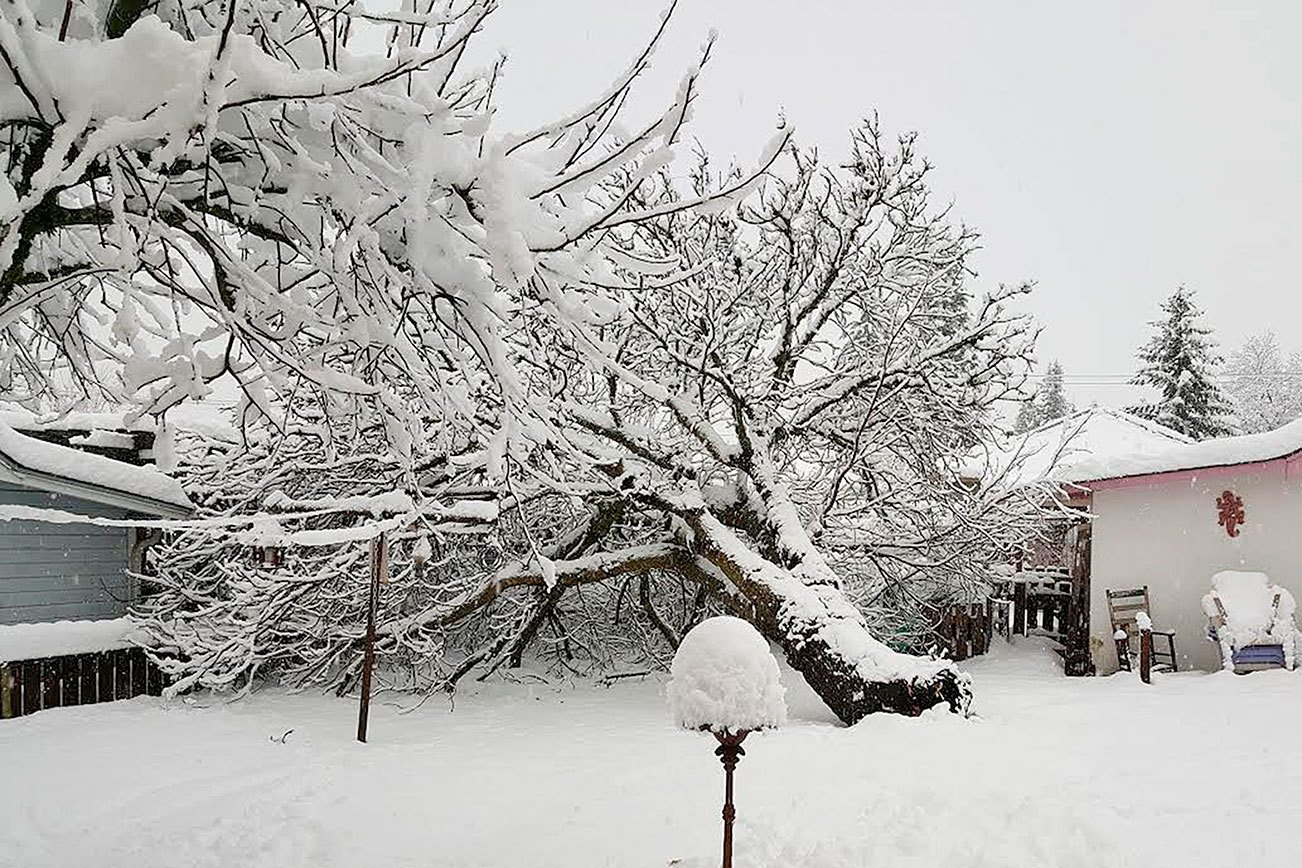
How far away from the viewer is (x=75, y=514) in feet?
34.1

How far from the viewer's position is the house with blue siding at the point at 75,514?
1034 centimetres

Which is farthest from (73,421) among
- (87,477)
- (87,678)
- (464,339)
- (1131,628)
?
(1131,628)

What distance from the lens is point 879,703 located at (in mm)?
7215

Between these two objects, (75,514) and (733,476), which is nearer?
(733,476)

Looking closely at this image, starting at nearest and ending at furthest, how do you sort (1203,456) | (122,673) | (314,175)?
(314,175) → (1203,456) → (122,673)

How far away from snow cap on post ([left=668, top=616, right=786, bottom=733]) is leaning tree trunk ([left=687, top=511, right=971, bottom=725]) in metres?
3.78

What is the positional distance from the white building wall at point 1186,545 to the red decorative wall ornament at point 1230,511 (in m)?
0.05

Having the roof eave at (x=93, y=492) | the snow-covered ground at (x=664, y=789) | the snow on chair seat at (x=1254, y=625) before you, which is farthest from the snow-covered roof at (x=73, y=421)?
the snow on chair seat at (x=1254, y=625)

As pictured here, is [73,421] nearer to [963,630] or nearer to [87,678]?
[87,678]

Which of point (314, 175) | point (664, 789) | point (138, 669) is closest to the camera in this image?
point (314, 175)

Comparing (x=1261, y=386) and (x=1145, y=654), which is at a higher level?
(x=1261, y=386)

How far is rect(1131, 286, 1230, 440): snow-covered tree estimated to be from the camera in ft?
87.1

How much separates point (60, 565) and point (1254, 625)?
1307 centimetres

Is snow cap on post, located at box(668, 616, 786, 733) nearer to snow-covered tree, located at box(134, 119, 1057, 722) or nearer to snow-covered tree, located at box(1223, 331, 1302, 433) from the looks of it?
snow-covered tree, located at box(134, 119, 1057, 722)
